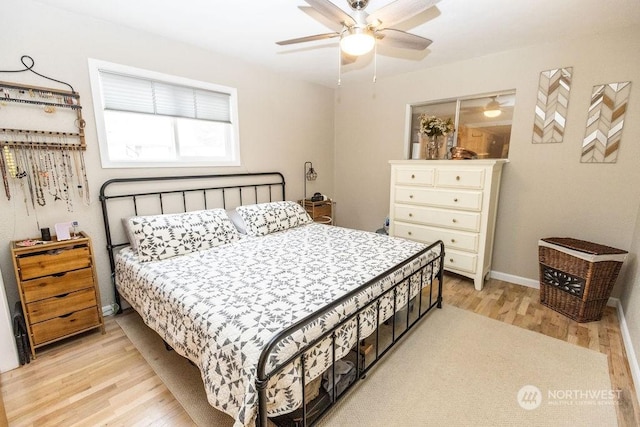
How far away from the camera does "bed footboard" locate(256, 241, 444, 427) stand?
1.12 meters

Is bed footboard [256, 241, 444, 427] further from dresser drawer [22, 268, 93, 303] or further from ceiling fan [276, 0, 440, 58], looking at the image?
dresser drawer [22, 268, 93, 303]

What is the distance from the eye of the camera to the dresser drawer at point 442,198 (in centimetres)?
285

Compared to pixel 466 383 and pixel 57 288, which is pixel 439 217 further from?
pixel 57 288

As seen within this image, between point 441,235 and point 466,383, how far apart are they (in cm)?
168

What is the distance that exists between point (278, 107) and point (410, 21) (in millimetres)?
1837

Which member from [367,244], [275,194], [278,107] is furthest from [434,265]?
[278,107]

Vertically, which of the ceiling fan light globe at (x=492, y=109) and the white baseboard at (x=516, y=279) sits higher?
the ceiling fan light globe at (x=492, y=109)

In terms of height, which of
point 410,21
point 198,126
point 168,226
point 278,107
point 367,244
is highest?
point 410,21

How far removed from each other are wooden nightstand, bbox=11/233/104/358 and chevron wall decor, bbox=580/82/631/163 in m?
4.26

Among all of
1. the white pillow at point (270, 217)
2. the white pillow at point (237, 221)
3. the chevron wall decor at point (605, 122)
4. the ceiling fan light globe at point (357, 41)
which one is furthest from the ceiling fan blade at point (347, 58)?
the chevron wall decor at point (605, 122)

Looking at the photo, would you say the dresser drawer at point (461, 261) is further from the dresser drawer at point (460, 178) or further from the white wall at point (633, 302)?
the white wall at point (633, 302)

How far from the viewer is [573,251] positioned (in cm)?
240

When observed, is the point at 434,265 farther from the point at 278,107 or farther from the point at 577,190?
the point at 278,107

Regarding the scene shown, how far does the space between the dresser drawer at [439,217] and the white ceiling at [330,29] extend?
5.35ft
